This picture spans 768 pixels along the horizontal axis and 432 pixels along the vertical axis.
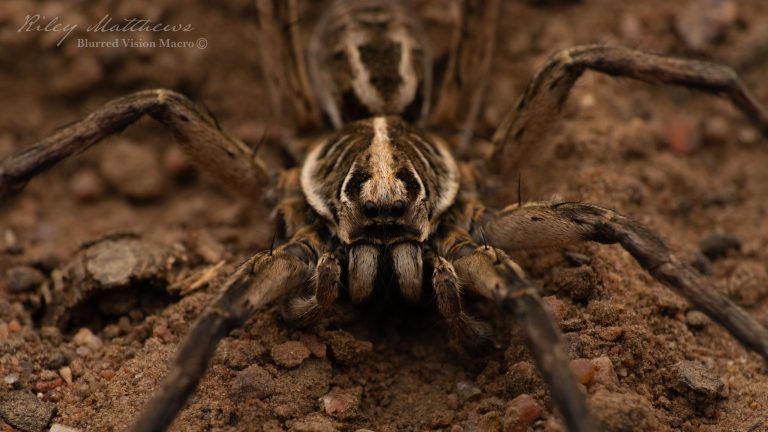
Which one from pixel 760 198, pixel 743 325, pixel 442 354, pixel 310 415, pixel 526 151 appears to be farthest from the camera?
pixel 760 198

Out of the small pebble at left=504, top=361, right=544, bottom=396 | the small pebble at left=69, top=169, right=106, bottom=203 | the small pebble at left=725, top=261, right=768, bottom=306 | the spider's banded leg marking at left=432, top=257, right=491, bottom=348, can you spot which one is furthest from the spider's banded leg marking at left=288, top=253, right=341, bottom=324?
the small pebble at left=69, top=169, right=106, bottom=203

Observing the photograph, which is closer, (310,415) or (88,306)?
(310,415)

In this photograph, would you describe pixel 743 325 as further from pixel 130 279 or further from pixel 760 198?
pixel 130 279

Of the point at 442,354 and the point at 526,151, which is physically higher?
the point at 526,151

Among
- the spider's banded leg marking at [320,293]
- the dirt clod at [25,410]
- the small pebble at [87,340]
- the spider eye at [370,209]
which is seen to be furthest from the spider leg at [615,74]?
the dirt clod at [25,410]

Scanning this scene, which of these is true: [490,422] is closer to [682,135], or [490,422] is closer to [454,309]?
[454,309]

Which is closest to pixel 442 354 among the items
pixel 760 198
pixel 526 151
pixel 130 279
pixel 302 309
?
pixel 302 309

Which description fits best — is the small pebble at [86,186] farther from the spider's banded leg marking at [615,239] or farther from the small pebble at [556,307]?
the small pebble at [556,307]
